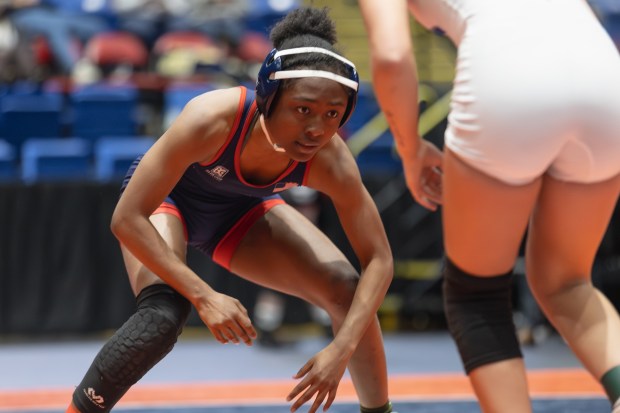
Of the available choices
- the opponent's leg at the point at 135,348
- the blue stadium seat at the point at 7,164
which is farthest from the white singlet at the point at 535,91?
the blue stadium seat at the point at 7,164

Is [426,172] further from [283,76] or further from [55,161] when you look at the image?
[55,161]

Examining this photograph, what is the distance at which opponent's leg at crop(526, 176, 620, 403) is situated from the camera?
208 centimetres

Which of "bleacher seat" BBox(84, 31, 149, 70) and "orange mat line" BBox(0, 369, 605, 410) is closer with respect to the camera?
"orange mat line" BBox(0, 369, 605, 410)

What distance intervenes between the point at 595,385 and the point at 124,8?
5.77m

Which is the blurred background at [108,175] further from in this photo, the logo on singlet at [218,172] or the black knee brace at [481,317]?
the black knee brace at [481,317]

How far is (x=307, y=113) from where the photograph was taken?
2307mm

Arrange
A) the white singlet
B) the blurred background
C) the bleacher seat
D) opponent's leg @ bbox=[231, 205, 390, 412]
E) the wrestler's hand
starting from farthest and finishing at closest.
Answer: the bleacher seat < the blurred background < opponent's leg @ bbox=[231, 205, 390, 412] < the wrestler's hand < the white singlet

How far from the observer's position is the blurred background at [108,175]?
6.07 m

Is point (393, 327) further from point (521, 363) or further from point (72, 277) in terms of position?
point (521, 363)

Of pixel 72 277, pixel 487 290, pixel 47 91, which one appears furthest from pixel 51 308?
pixel 487 290

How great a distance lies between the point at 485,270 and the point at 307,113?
553 millimetres

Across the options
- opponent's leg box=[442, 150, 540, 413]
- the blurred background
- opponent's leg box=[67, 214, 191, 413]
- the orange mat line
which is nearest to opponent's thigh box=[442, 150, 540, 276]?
opponent's leg box=[442, 150, 540, 413]

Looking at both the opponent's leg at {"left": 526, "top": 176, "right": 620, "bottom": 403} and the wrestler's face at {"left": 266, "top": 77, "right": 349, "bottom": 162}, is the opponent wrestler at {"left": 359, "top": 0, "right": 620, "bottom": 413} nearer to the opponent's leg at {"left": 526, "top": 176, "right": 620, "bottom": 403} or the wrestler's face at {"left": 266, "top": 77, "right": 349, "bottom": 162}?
the opponent's leg at {"left": 526, "top": 176, "right": 620, "bottom": 403}

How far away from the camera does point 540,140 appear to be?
6.43 ft
